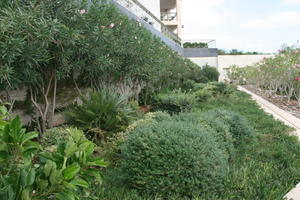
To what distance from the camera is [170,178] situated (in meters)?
2.76

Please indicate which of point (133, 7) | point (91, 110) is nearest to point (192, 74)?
point (133, 7)

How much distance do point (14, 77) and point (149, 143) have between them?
2.59m

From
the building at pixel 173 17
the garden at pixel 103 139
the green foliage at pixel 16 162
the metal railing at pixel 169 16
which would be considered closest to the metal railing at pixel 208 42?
the building at pixel 173 17

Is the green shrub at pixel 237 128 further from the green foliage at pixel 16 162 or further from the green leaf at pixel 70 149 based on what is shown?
the green foliage at pixel 16 162

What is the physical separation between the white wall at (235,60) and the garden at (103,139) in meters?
25.7

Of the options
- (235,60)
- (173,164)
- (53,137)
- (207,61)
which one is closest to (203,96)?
(53,137)

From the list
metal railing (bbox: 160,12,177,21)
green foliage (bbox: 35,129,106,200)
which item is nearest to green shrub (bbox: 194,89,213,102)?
green foliage (bbox: 35,129,106,200)

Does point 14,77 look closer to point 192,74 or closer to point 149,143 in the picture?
point 149,143

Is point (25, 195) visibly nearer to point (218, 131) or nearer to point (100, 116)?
point (218, 131)

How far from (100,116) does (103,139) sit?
50 centimetres

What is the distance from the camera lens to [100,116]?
17.4 ft

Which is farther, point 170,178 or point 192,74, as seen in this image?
point 192,74

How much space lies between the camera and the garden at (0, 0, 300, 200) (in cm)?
142

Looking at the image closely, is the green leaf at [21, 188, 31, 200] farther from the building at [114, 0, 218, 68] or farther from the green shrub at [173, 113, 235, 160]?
the building at [114, 0, 218, 68]
